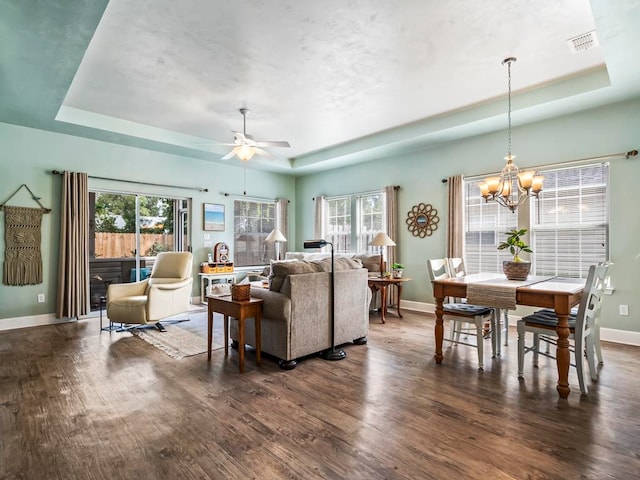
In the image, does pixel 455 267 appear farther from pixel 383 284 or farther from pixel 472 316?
pixel 383 284

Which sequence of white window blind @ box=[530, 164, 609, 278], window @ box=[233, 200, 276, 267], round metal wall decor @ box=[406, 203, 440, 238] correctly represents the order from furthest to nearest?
window @ box=[233, 200, 276, 267]
round metal wall decor @ box=[406, 203, 440, 238]
white window blind @ box=[530, 164, 609, 278]

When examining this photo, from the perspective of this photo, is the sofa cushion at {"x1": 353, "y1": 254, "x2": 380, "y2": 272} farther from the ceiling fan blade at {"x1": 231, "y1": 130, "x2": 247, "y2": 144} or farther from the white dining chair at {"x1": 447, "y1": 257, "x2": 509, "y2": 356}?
the ceiling fan blade at {"x1": 231, "y1": 130, "x2": 247, "y2": 144}

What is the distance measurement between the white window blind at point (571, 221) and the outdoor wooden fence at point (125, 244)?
6194mm

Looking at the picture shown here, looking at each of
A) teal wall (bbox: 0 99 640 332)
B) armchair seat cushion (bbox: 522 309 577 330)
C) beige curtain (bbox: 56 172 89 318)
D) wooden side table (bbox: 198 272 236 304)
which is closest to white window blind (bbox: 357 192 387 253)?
teal wall (bbox: 0 99 640 332)

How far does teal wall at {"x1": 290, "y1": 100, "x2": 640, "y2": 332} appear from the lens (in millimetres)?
3967

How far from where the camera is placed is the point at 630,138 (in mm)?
3969

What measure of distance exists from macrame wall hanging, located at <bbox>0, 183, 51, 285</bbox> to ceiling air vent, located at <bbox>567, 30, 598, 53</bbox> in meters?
6.76

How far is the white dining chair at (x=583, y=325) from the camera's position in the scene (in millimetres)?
2605

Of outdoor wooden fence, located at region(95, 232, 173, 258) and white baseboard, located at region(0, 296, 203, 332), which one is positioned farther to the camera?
outdoor wooden fence, located at region(95, 232, 173, 258)

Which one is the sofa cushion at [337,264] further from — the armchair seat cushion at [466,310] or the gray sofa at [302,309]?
the armchair seat cushion at [466,310]

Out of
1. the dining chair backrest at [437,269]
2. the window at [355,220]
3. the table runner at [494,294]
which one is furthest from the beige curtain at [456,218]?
the table runner at [494,294]

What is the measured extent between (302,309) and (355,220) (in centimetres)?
403

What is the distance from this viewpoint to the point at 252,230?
7695mm

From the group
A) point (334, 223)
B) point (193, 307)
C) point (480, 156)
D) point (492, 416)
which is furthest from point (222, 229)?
point (492, 416)
